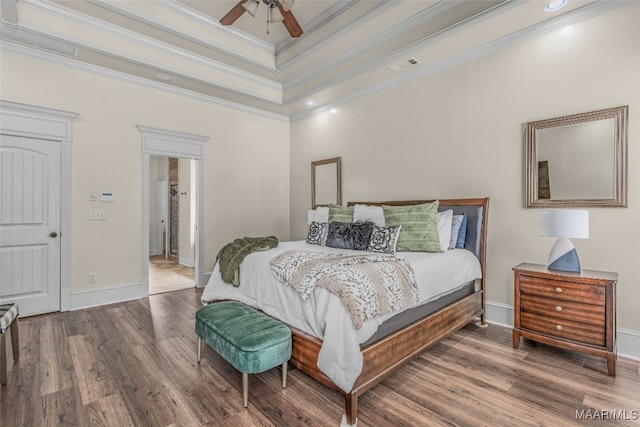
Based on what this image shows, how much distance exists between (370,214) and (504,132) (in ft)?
5.49

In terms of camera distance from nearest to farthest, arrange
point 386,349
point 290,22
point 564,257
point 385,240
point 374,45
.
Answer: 1. point 386,349
2. point 564,257
3. point 290,22
4. point 385,240
5. point 374,45

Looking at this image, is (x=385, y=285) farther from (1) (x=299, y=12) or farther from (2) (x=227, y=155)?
(2) (x=227, y=155)

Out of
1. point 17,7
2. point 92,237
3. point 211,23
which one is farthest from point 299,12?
point 92,237

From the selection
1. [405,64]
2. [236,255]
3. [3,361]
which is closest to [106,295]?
[3,361]

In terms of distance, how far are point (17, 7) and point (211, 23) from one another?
1.86m

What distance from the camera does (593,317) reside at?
7.69 ft

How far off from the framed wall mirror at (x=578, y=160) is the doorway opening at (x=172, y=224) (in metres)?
4.91

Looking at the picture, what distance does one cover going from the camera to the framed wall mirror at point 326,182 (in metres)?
5.08

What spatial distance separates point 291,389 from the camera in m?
2.13

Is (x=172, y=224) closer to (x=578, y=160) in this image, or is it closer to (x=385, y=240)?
(x=385, y=240)

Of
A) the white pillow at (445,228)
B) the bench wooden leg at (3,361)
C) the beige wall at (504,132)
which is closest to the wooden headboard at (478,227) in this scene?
the beige wall at (504,132)

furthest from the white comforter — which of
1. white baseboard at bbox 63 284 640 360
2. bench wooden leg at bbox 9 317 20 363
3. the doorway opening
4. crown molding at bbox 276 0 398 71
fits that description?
the doorway opening

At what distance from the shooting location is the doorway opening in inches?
225

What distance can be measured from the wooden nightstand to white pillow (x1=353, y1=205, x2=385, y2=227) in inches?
58.6
